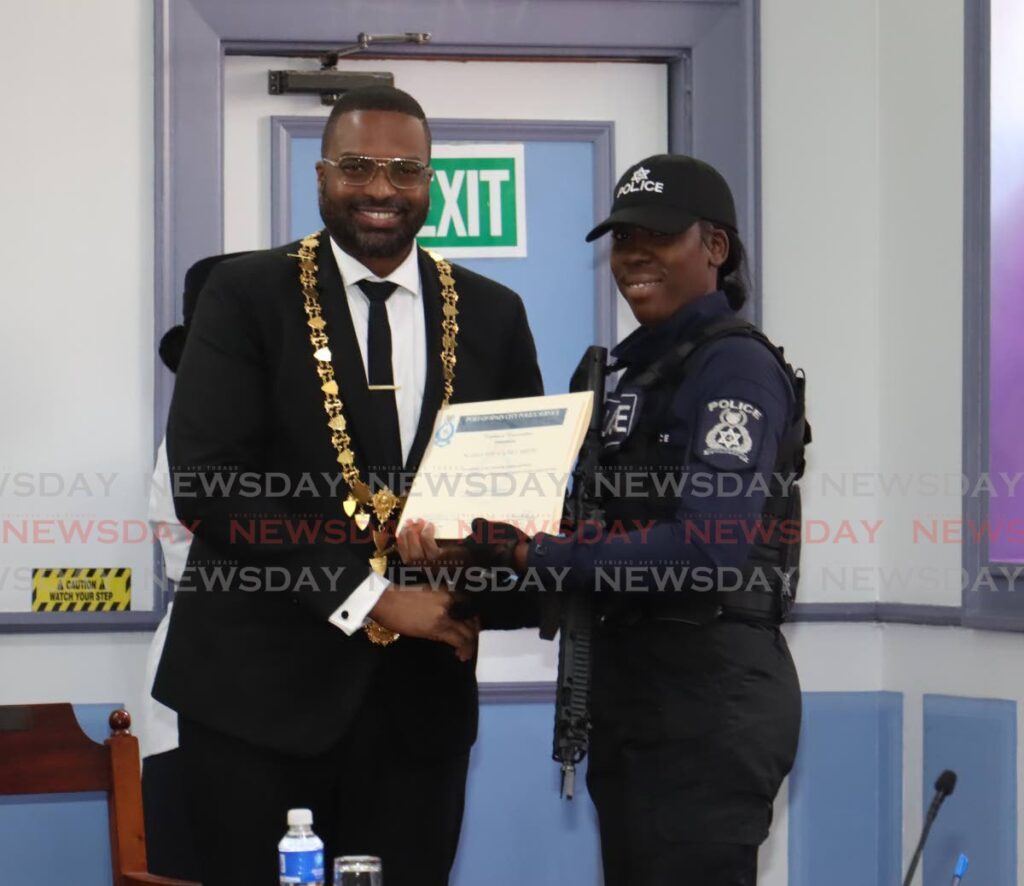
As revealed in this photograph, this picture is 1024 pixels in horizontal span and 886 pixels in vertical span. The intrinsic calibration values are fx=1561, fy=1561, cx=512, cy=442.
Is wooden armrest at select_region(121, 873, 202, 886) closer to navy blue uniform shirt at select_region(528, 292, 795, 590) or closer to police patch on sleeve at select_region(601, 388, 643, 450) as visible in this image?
navy blue uniform shirt at select_region(528, 292, 795, 590)

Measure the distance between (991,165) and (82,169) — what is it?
219cm

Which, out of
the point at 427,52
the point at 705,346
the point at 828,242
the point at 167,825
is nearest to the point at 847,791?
the point at 828,242

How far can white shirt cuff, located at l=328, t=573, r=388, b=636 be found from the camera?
246 cm

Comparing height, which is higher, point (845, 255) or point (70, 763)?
point (845, 255)

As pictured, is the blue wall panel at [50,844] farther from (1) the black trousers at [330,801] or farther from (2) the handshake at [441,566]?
(2) the handshake at [441,566]

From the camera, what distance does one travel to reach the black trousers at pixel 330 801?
245 cm

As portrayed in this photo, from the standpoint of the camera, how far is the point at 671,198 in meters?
2.51

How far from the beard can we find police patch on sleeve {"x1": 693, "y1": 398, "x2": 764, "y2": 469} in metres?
0.63

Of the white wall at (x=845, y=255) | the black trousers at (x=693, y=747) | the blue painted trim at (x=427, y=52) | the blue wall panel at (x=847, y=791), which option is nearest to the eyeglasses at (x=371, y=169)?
the black trousers at (x=693, y=747)

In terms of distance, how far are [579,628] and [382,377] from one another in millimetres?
539

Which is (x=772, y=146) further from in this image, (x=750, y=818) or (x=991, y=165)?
(x=750, y=818)

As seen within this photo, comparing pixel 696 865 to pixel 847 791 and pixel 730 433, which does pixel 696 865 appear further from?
pixel 847 791

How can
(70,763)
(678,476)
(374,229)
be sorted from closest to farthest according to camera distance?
(678,476) → (374,229) → (70,763)

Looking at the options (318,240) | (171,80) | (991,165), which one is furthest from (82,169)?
(991,165)
